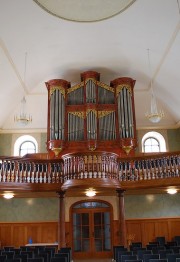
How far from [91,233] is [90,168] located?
17.1 ft

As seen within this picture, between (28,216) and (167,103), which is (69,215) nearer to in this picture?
(28,216)

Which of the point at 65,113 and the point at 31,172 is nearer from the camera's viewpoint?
the point at 31,172

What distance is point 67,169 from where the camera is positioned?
35.2 feet

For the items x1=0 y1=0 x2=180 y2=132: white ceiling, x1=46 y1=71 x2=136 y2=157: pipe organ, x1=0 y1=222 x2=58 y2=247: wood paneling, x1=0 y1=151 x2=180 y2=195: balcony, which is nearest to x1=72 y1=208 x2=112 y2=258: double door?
x1=0 y1=222 x2=58 y2=247: wood paneling

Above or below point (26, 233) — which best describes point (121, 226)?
above

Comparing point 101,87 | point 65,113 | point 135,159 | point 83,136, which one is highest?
point 101,87

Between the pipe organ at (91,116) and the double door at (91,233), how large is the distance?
335cm

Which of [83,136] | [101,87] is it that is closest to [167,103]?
[101,87]

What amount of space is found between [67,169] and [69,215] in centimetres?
469

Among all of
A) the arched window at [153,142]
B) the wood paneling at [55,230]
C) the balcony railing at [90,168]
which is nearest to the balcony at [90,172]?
the balcony railing at [90,168]

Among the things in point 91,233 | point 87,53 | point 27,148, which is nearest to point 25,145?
point 27,148

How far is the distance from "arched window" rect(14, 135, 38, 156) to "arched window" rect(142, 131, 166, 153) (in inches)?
230

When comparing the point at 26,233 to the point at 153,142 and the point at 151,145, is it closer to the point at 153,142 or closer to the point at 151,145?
the point at 151,145

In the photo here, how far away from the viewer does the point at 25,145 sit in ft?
53.8
